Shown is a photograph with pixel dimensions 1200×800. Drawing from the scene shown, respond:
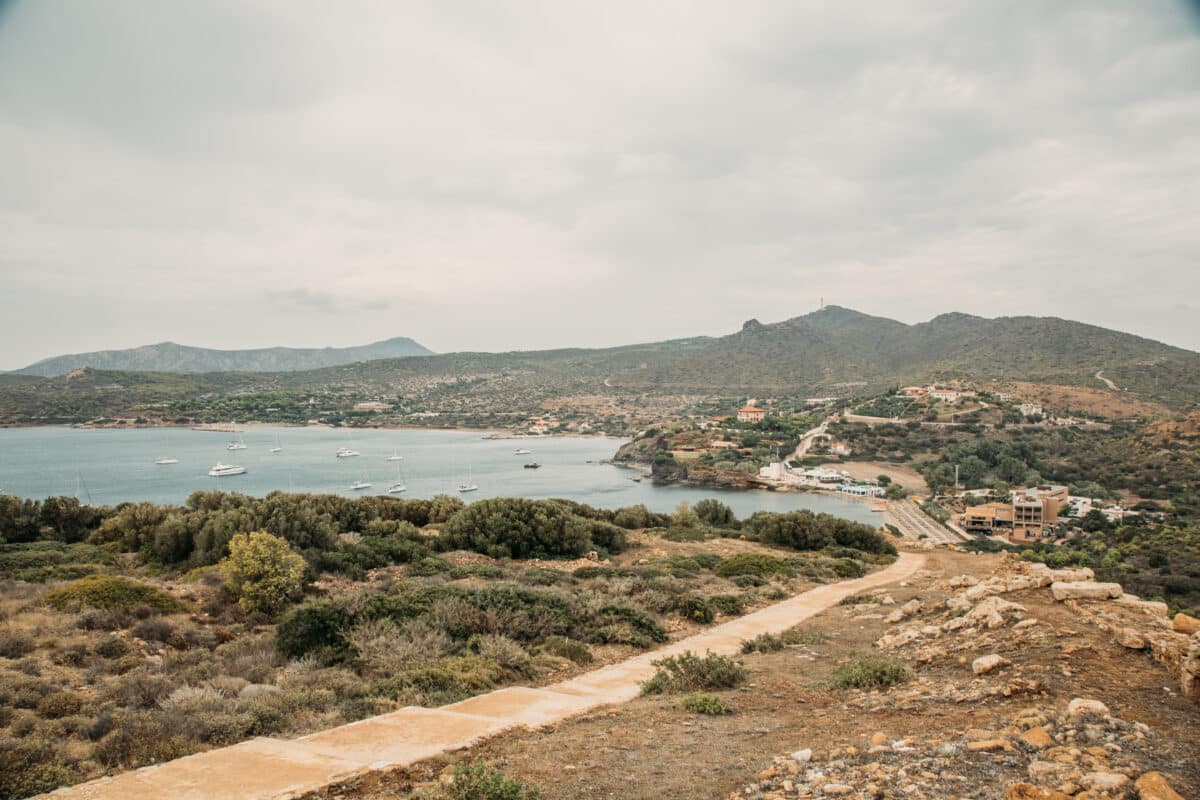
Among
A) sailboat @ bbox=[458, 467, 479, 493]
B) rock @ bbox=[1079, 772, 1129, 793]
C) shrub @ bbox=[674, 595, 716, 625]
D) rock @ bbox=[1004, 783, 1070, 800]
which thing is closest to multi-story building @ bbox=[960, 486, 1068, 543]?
shrub @ bbox=[674, 595, 716, 625]

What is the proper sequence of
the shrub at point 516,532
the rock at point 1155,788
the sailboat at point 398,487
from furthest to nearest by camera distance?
the sailboat at point 398,487, the shrub at point 516,532, the rock at point 1155,788

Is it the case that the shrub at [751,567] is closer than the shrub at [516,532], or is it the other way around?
the shrub at [751,567]

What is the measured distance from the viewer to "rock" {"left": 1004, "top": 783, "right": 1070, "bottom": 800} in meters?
3.42

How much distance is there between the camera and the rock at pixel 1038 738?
13.8 ft

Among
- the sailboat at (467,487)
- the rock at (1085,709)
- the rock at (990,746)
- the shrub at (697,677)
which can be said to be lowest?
the sailboat at (467,487)

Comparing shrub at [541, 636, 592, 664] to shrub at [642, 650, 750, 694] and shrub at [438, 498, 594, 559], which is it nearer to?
shrub at [642, 650, 750, 694]

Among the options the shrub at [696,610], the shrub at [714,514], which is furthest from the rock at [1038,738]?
the shrub at [714,514]

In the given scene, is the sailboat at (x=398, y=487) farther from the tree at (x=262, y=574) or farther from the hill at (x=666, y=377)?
the hill at (x=666, y=377)

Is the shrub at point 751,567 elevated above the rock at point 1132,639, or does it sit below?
below

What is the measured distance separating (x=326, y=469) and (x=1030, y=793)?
78873mm

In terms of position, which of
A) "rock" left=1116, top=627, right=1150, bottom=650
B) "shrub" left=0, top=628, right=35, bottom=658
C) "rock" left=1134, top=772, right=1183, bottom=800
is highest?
"rock" left=1134, top=772, right=1183, bottom=800

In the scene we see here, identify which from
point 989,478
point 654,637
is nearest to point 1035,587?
point 654,637

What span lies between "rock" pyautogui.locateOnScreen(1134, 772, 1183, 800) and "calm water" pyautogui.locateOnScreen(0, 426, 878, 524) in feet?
163

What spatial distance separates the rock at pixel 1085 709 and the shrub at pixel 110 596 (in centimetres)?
1158
